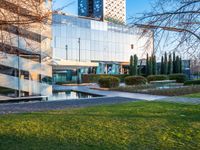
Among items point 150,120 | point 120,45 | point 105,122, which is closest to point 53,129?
point 105,122

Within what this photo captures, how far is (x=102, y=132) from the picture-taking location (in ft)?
21.6

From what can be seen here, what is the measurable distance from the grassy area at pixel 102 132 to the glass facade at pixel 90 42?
46345 mm

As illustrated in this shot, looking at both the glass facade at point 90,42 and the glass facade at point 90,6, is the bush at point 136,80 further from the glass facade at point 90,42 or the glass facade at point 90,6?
the glass facade at point 90,42

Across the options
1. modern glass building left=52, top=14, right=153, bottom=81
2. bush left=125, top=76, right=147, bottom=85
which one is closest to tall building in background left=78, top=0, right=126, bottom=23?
bush left=125, top=76, right=147, bottom=85

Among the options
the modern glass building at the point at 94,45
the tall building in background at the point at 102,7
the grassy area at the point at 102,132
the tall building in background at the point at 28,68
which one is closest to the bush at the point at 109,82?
the tall building in background at the point at 28,68

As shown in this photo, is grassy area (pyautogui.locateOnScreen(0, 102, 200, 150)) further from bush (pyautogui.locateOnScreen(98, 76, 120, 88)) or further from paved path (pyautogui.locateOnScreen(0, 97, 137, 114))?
bush (pyautogui.locateOnScreen(98, 76, 120, 88))

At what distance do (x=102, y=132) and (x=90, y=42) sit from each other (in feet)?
185

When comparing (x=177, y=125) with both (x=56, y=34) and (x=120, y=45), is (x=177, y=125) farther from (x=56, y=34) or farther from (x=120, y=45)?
(x=120, y=45)

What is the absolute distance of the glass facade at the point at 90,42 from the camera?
57.0m

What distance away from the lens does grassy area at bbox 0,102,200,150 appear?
224 inches

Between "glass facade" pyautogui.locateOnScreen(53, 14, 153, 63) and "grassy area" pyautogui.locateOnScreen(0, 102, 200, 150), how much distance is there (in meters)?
46.3

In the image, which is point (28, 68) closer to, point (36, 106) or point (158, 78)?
point (36, 106)

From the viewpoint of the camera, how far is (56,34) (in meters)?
56.2

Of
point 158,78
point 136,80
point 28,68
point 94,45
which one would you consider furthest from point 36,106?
point 94,45
